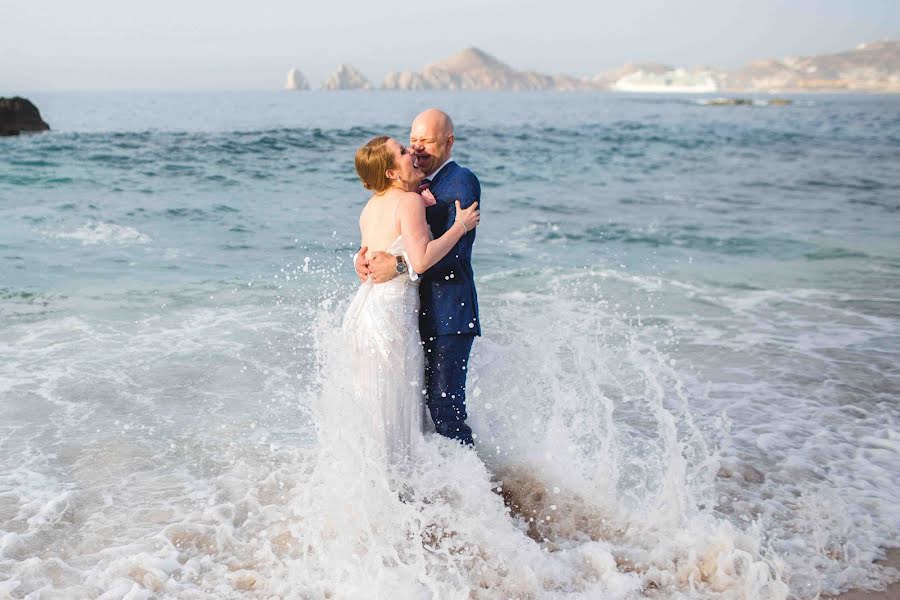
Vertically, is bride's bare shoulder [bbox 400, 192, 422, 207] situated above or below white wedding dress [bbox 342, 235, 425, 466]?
above

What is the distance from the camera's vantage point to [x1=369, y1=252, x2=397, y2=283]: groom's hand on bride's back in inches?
159

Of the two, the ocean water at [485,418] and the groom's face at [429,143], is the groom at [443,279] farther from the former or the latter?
the ocean water at [485,418]

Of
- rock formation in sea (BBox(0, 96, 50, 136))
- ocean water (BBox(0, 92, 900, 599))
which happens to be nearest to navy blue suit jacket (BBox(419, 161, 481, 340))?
ocean water (BBox(0, 92, 900, 599))

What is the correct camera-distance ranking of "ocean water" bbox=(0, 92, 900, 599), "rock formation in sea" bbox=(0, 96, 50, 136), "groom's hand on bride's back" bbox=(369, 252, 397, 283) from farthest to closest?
"rock formation in sea" bbox=(0, 96, 50, 136)
"ocean water" bbox=(0, 92, 900, 599)
"groom's hand on bride's back" bbox=(369, 252, 397, 283)

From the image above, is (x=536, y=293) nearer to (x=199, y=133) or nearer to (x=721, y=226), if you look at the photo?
(x=721, y=226)

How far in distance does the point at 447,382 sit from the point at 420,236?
36.5 inches

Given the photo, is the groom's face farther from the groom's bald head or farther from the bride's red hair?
the bride's red hair

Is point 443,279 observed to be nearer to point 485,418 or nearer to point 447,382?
point 447,382

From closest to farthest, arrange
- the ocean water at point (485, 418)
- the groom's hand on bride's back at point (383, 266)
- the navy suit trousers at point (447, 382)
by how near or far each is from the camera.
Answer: the groom's hand on bride's back at point (383, 266), the ocean water at point (485, 418), the navy suit trousers at point (447, 382)

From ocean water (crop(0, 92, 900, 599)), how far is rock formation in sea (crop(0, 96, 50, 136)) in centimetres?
1736

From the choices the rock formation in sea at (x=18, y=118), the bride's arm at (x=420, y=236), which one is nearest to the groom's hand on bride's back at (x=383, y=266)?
the bride's arm at (x=420, y=236)

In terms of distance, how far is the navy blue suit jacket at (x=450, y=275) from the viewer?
4.10 meters

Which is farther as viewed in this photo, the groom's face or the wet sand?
the groom's face

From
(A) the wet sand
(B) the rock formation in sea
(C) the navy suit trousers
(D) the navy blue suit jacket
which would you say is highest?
(B) the rock formation in sea
